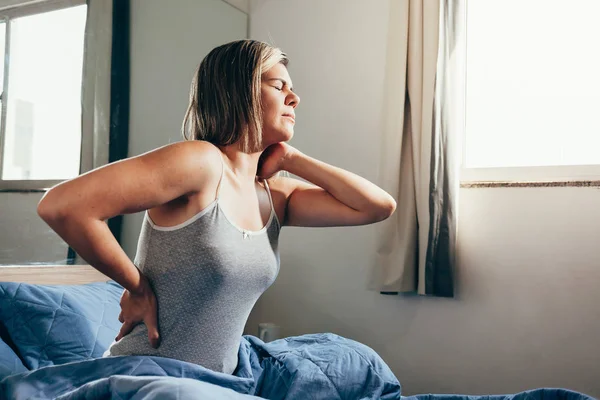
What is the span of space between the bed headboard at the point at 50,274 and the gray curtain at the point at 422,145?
1171 millimetres

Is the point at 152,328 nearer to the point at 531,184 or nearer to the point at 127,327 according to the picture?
the point at 127,327

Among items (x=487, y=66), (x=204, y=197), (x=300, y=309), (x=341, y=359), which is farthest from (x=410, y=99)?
(x=204, y=197)

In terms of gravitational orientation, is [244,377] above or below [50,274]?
below

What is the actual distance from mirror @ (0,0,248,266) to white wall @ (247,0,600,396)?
0.66m

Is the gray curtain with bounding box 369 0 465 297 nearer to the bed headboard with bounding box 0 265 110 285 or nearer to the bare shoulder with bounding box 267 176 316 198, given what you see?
the bare shoulder with bounding box 267 176 316 198

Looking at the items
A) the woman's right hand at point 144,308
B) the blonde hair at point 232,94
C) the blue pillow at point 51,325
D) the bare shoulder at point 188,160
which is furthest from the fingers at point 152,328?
the blue pillow at point 51,325

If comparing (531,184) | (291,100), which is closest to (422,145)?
(531,184)

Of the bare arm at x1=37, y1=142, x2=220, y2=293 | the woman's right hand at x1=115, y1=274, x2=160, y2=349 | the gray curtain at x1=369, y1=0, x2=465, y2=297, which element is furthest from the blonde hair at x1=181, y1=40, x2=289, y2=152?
the gray curtain at x1=369, y1=0, x2=465, y2=297

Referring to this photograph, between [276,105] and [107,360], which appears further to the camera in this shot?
[276,105]

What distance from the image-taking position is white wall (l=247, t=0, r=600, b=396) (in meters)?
2.24

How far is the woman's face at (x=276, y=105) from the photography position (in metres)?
1.24

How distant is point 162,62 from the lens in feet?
8.18

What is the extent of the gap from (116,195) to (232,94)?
0.35m

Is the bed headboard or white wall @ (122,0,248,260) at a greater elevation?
white wall @ (122,0,248,260)
